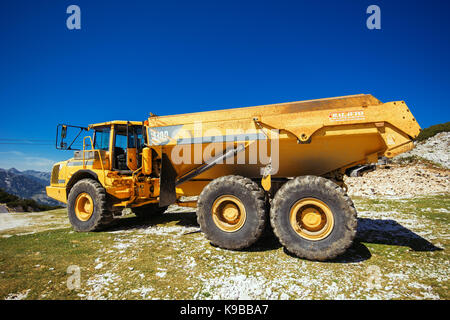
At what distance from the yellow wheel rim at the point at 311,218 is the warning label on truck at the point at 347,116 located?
1341 mm

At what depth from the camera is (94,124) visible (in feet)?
19.4

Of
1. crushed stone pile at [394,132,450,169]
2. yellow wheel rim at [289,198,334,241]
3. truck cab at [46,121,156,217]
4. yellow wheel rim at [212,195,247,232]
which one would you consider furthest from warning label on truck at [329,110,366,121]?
crushed stone pile at [394,132,450,169]

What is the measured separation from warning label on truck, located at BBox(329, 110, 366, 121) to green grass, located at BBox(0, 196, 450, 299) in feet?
7.01

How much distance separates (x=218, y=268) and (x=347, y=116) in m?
3.03

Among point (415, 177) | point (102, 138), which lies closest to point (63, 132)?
point (102, 138)

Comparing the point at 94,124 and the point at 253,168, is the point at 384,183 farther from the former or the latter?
the point at 94,124

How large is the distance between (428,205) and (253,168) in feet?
20.0

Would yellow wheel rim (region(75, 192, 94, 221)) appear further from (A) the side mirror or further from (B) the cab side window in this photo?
(A) the side mirror

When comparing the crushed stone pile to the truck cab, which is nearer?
the truck cab

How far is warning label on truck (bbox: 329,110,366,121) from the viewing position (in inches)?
134

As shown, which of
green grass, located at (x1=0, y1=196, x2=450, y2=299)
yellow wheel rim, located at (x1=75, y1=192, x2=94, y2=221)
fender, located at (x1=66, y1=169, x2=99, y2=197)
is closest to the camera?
green grass, located at (x1=0, y1=196, x2=450, y2=299)

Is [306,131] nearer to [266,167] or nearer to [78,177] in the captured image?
[266,167]

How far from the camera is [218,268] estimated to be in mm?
3139

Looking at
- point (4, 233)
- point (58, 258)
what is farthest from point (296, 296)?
point (4, 233)
